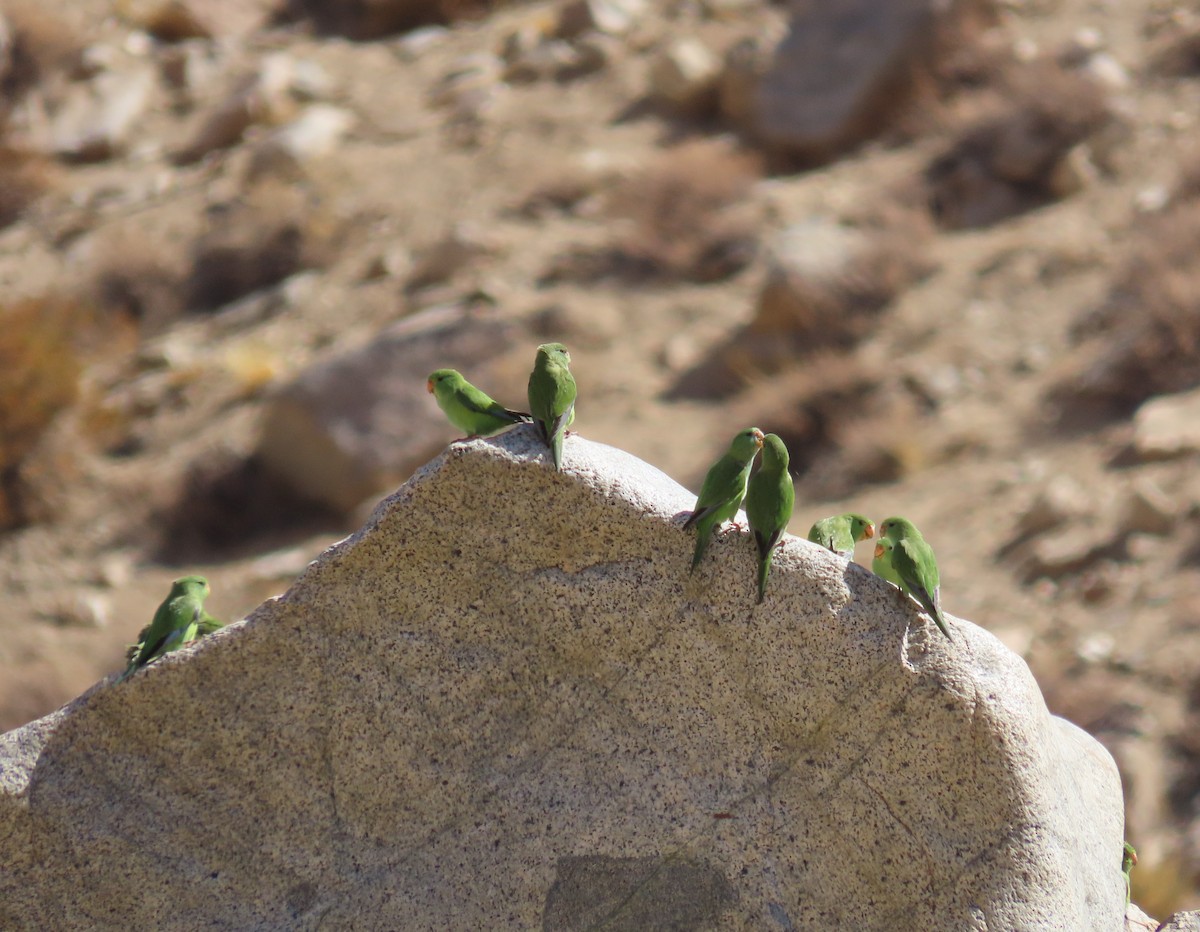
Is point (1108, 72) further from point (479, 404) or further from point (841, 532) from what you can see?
point (479, 404)

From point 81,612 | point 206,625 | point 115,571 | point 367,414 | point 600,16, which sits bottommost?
point 115,571

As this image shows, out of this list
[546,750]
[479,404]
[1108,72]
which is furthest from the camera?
[1108,72]

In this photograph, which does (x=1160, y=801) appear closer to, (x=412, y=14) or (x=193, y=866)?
(x=193, y=866)

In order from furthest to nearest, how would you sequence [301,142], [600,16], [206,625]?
[600,16] → [301,142] → [206,625]

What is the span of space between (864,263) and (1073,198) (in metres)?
2.16

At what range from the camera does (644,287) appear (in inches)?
545

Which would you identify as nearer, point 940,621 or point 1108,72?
point 940,621

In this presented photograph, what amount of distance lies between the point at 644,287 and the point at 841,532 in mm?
10024

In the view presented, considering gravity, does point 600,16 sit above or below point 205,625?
below

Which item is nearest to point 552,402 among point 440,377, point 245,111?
point 440,377

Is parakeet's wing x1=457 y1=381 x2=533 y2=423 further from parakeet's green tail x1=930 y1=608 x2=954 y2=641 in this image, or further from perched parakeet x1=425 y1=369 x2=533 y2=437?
parakeet's green tail x1=930 y1=608 x2=954 y2=641

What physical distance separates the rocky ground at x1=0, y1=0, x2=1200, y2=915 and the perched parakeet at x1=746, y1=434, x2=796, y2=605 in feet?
14.4

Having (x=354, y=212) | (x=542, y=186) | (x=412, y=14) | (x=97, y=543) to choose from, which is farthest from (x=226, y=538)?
(x=412, y=14)

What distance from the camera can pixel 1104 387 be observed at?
10109mm
